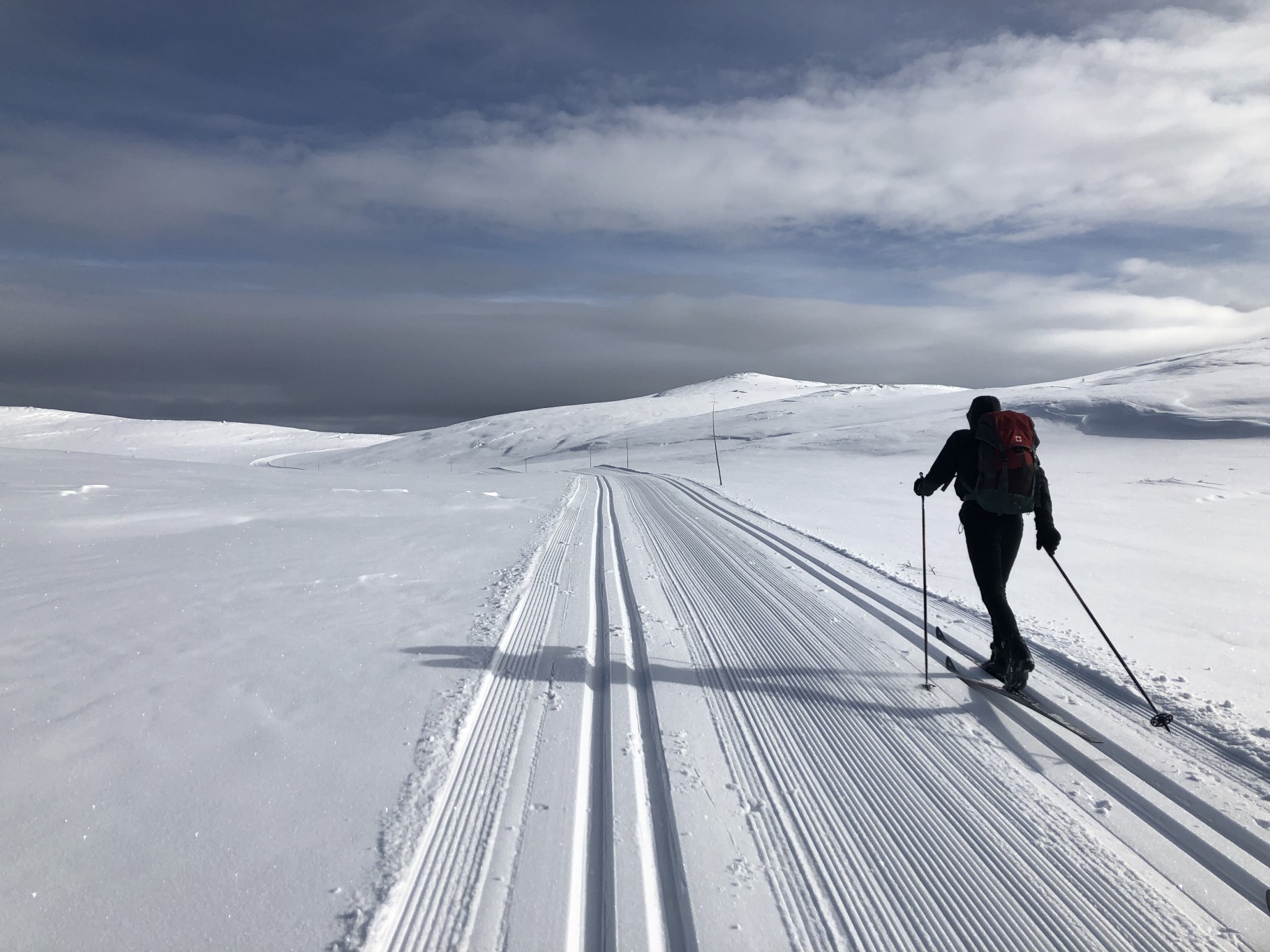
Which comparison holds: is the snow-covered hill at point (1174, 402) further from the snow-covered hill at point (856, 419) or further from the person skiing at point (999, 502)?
the person skiing at point (999, 502)

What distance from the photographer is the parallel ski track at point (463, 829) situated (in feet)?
7.99

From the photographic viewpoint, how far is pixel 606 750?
12.2ft

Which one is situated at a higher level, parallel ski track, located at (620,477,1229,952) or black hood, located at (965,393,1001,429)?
black hood, located at (965,393,1001,429)

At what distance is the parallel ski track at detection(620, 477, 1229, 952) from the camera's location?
2.45m

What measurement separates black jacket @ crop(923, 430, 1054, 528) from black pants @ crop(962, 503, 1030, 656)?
0.42 feet

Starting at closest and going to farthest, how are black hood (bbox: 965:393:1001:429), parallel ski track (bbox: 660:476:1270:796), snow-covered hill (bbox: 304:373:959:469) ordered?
parallel ski track (bbox: 660:476:1270:796)
black hood (bbox: 965:393:1001:429)
snow-covered hill (bbox: 304:373:959:469)

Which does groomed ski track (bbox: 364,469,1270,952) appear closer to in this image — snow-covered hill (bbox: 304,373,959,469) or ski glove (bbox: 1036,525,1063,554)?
ski glove (bbox: 1036,525,1063,554)

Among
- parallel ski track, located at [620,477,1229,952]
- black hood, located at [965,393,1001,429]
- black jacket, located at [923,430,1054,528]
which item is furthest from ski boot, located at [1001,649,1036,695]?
black hood, located at [965,393,1001,429]

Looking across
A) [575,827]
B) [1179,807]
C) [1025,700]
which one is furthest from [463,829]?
[1025,700]

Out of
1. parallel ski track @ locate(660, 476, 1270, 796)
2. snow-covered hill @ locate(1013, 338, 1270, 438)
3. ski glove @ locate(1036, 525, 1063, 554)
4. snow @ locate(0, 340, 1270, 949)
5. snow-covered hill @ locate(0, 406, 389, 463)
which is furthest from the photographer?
snow-covered hill @ locate(0, 406, 389, 463)

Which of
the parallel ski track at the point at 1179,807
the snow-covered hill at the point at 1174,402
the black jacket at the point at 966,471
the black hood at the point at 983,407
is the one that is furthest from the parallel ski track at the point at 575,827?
the snow-covered hill at the point at 1174,402

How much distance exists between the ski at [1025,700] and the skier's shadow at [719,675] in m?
0.38

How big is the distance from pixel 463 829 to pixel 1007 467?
3805mm

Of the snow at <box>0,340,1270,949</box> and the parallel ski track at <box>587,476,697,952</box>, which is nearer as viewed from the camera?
the parallel ski track at <box>587,476,697,952</box>
